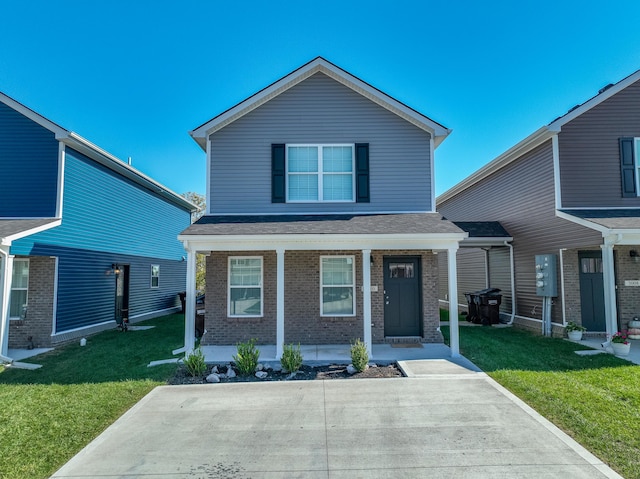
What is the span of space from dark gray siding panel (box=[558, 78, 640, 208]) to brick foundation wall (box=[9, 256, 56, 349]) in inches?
580

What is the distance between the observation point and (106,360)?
8.53 meters

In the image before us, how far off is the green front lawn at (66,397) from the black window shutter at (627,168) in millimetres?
12903

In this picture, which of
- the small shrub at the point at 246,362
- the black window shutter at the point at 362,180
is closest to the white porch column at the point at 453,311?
the black window shutter at the point at 362,180

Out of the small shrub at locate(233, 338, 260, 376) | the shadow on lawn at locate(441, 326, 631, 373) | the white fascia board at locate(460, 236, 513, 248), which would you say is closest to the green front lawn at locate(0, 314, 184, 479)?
the small shrub at locate(233, 338, 260, 376)

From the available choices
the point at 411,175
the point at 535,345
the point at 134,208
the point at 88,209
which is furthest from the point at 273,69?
the point at 535,345

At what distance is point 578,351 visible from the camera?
8.84 meters

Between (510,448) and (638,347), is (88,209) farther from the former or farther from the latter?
(638,347)

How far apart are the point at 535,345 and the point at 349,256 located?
5.29 m

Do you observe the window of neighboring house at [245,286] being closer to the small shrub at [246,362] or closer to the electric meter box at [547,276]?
the small shrub at [246,362]

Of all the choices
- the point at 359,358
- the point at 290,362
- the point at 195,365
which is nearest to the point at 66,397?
the point at 195,365

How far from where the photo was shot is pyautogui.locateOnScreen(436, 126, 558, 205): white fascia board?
1093 cm

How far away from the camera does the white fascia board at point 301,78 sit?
32.9 ft

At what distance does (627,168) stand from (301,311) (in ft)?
33.4

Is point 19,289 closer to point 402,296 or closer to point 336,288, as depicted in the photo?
point 336,288
